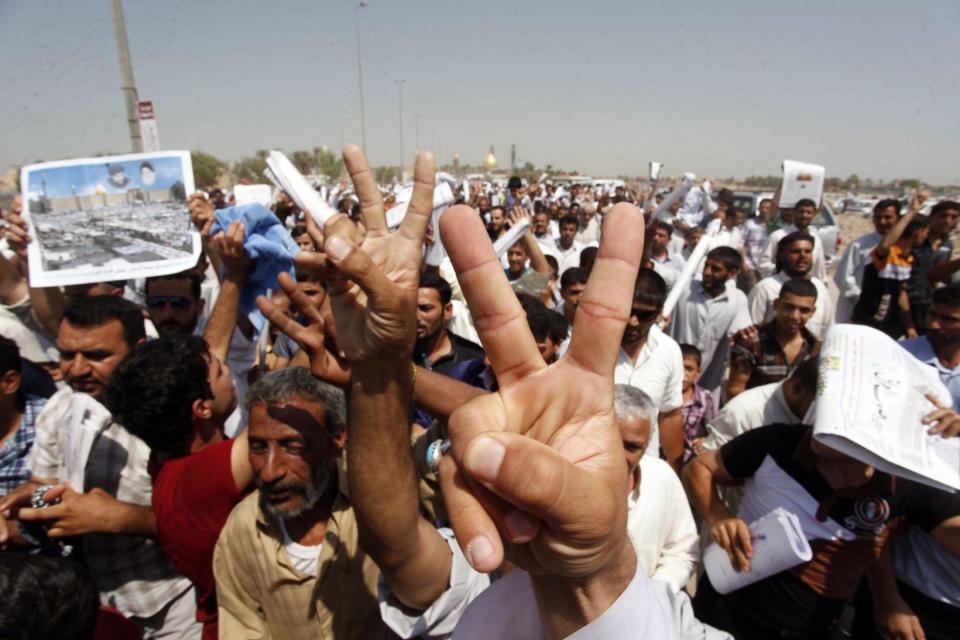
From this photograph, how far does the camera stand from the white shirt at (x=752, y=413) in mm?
2559

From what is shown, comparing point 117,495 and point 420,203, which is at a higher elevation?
point 420,203

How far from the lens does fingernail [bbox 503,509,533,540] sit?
0.77 metres

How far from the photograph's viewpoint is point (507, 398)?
99 cm

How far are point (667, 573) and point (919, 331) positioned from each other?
17.2 ft

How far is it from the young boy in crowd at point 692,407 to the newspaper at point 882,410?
1498mm

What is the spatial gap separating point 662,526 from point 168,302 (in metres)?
3.04

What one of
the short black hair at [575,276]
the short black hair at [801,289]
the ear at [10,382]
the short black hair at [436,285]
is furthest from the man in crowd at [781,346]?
the ear at [10,382]

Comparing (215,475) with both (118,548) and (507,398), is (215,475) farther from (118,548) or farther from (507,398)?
(507,398)

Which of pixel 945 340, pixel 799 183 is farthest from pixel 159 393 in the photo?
Result: pixel 799 183

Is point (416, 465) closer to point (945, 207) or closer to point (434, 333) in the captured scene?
point (434, 333)

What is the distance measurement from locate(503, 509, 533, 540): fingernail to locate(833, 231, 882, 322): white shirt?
6363 mm

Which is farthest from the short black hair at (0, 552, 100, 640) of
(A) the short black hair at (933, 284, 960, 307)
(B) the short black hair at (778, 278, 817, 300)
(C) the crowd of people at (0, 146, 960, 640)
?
(A) the short black hair at (933, 284, 960, 307)

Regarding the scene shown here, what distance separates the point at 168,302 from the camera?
3.13 meters

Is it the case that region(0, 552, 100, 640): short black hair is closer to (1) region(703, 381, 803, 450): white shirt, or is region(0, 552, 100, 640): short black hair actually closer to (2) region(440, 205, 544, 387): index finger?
(2) region(440, 205, 544, 387): index finger
